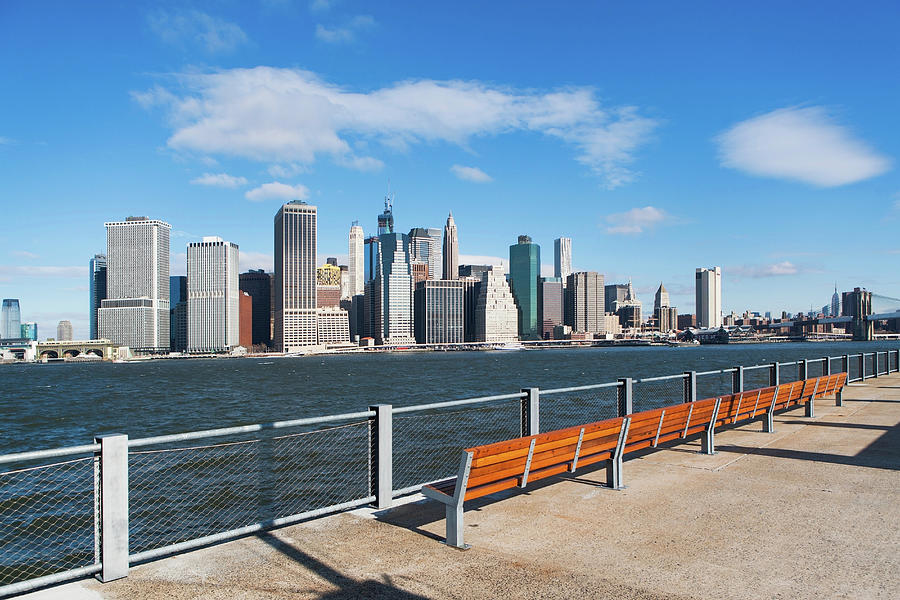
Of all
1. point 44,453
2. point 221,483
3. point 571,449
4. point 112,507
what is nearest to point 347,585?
point 112,507

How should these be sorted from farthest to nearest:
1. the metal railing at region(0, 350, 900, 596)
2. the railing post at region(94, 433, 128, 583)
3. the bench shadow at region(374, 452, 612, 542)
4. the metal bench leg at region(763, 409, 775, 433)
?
1. the metal bench leg at region(763, 409, 775, 433)
2. the bench shadow at region(374, 452, 612, 542)
3. the metal railing at region(0, 350, 900, 596)
4. the railing post at region(94, 433, 128, 583)

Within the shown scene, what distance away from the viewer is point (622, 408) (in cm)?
1099

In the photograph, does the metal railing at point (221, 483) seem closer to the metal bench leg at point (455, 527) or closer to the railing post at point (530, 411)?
the railing post at point (530, 411)

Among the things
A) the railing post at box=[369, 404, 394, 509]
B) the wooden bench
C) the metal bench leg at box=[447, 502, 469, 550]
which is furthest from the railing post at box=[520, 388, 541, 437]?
the metal bench leg at box=[447, 502, 469, 550]

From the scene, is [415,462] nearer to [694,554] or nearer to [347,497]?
[347,497]

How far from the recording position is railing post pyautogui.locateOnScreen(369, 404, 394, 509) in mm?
7297

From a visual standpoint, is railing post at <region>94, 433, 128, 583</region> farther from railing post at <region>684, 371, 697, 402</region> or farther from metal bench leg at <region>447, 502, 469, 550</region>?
railing post at <region>684, 371, 697, 402</region>

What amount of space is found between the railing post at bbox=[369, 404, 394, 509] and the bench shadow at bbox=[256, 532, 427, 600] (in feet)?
4.95

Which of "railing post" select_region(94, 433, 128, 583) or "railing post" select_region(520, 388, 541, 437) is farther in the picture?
"railing post" select_region(520, 388, 541, 437)

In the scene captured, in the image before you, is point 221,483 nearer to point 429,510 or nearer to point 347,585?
point 429,510

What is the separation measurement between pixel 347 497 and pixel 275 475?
12.8ft

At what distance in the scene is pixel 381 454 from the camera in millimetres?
7309

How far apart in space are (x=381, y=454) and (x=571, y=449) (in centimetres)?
202

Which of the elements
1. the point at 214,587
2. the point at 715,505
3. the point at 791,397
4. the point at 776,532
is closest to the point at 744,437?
the point at 791,397
